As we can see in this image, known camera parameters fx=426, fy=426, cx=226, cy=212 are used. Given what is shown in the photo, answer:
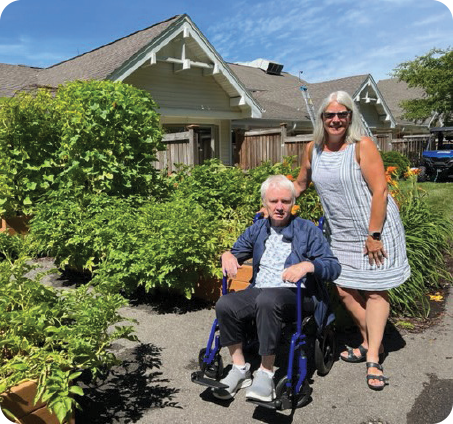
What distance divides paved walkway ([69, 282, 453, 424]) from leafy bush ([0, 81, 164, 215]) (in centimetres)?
226

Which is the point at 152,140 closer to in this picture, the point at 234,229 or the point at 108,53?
the point at 234,229

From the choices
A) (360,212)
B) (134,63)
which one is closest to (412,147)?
(134,63)

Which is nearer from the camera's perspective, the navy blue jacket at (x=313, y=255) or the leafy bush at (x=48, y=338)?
the leafy bush at (x=48, y=338)

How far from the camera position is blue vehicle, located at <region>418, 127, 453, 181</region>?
1664 cm

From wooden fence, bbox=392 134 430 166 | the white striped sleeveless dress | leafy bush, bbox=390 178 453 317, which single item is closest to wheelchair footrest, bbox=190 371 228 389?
the white striped sleeveless dress

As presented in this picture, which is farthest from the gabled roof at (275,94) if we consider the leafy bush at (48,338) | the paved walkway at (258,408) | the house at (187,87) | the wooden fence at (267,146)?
the leafy bush at (48,338)

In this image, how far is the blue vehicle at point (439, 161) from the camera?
16.6 metres

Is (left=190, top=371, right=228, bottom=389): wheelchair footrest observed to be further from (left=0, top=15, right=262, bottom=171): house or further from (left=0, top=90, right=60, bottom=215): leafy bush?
(left=0, top=15, right=262, bottom=171): house

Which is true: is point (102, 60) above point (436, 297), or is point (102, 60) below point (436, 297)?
above

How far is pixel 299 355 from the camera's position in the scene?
2654 millimetres

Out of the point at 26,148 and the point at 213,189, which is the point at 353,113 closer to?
the point at 213,189

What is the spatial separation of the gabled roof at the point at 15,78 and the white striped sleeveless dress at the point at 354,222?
11.0 metres

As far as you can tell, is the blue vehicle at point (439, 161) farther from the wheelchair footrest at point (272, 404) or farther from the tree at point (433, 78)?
the wheelchair footrest at point (272, 404)

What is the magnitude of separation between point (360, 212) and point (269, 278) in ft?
2.58
